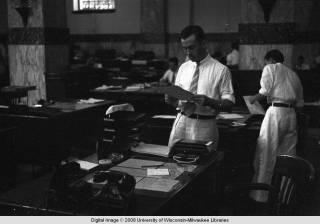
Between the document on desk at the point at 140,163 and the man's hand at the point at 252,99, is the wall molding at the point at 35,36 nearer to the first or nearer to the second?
the man's hand at the point at 252,99

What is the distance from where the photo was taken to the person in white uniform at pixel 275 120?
4.68 metres

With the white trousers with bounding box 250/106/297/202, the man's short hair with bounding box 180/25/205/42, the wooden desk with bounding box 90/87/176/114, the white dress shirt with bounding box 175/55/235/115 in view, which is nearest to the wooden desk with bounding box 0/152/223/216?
the white dress shirt with bounding box 175/55/235/115

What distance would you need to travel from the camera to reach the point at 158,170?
281 centimetres

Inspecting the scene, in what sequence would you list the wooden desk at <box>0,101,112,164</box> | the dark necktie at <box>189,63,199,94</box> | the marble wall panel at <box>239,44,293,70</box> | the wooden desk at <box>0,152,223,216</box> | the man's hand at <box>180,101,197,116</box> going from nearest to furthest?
the wooden desk at <box>0,152,223,216</box>
the man's hand at <box>180,101,197,116</box>
the dark necktie at <box>189,63,199,94</box>
the wooden desk at <box>0,101,112,164</box>
the marble wall panel at <box>239,44,293,70</box>

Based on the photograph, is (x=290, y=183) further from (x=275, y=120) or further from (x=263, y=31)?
(x=263, y=31)

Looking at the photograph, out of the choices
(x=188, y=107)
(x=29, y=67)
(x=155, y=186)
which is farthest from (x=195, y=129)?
(x=29, y=67)

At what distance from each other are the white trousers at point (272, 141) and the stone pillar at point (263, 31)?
2218 mm

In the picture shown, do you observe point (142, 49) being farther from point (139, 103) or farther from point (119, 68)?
point (139, 103)

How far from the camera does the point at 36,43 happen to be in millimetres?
8336

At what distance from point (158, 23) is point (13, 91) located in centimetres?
824

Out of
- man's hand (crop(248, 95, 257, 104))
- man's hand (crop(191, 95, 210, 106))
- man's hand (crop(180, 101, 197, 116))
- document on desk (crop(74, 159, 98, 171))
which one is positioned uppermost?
man's hand (crop(191, 95, 210, 106))

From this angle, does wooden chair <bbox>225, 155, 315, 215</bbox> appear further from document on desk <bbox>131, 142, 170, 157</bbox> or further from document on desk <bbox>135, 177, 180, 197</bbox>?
document on desk <bbox>131, 142, 170, 157</bbox>

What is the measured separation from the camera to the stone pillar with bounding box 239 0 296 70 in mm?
6645

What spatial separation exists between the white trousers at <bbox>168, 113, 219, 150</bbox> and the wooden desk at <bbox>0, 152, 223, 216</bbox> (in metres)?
0.56
